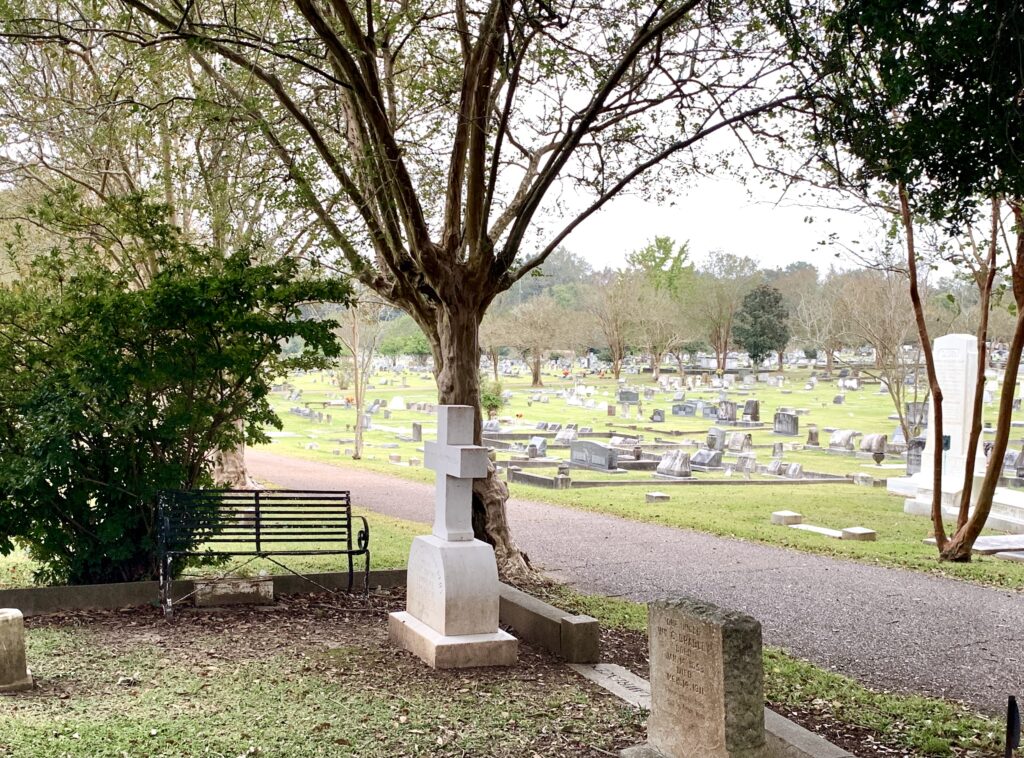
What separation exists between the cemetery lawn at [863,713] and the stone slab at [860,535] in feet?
23.6

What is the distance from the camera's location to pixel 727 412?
124ft

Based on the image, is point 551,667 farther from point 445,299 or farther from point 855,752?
point 445,299

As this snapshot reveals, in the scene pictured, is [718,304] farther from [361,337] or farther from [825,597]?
[825,597]

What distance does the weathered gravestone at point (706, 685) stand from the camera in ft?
13.8

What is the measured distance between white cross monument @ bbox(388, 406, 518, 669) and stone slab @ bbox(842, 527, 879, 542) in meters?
9.23

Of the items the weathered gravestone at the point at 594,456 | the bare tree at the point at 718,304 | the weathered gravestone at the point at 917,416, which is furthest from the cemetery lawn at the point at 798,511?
the bare tree at the point at 718,304

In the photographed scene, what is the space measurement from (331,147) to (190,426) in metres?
4.62

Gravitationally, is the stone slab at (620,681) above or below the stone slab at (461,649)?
below

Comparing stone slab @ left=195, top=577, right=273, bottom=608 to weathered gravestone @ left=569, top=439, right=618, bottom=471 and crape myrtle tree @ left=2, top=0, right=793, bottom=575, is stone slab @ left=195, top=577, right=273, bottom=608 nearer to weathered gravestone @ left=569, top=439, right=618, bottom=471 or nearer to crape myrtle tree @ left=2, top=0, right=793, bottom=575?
crape myrtle tree @ left=2, top=0, right=793, bottom=575

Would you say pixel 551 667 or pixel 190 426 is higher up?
pixel 190 426

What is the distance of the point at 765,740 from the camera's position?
4438 mm

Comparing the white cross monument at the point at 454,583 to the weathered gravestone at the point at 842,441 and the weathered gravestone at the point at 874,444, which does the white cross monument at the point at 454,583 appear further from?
the weathered gravestone at the point at 842,441

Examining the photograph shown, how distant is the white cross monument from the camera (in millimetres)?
6758

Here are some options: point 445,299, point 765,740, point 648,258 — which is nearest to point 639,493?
point 445,299
